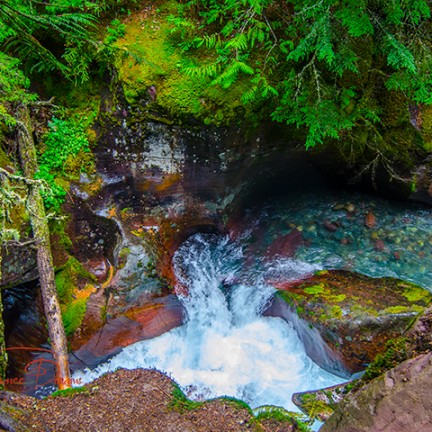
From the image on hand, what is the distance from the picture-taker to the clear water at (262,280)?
5.48 meters

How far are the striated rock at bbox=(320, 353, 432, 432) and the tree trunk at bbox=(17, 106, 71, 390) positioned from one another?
3809 millimetres

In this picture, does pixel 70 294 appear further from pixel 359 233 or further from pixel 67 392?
pixel 359 233

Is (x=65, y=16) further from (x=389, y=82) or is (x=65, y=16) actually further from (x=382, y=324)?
(x=382, y=324)

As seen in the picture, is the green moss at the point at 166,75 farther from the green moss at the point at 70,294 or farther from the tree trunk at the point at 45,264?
the green moss at the point at 70,294

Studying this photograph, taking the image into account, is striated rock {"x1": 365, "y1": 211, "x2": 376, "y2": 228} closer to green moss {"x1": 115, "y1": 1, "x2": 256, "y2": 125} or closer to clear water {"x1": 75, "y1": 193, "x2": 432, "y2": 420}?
clear water {"x1": 75, "y1": 193, "x2": 432, "y2": 420}

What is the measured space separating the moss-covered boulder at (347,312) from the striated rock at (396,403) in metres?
2.32

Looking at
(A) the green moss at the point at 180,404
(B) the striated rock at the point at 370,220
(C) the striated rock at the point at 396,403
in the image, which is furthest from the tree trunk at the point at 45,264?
(B) the striated rock at the point at 370,220

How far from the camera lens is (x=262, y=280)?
21.1 ft

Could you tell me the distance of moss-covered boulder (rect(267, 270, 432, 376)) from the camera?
4.87m

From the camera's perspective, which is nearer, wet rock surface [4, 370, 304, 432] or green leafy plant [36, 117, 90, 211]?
wet rock surface [4, 370, 304, 432]

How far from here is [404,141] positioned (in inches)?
266


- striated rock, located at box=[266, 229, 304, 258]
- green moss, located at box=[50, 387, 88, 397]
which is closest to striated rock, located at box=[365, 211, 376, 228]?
striated rock, located at box=[266, 229, 304, 258]

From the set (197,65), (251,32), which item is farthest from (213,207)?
(251,32)

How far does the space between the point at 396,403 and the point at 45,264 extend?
15.3 ft
